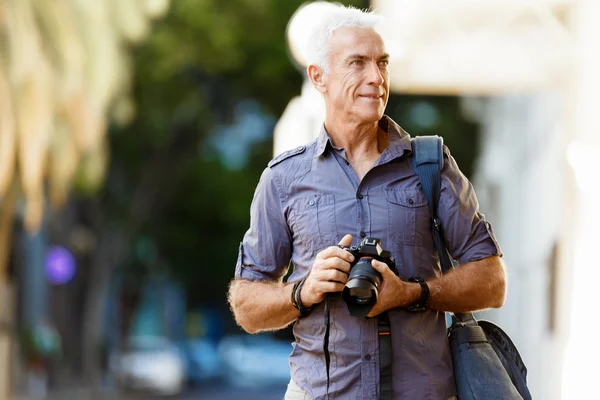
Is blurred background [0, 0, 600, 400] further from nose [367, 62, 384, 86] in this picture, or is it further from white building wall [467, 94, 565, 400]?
nose [367, 62, 384, 86]

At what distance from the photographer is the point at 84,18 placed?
1742 cm

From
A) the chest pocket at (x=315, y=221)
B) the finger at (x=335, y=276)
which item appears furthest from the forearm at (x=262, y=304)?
the finger at (x=335, y=276)

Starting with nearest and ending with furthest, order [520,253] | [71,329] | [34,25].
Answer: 1. [34,25]
2. [520,253]
3. [71,329]

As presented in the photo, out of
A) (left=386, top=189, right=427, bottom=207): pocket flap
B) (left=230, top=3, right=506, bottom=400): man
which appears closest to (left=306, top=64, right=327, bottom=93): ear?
(left=230, top=3, right=506, bottom=400): man

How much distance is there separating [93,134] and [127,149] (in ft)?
35.4

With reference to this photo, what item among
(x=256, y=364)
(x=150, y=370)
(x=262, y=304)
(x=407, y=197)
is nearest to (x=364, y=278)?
(x=407, y=197)

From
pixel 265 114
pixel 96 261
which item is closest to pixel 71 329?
pixel 96 261

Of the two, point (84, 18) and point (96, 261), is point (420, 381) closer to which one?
point (84, 18)

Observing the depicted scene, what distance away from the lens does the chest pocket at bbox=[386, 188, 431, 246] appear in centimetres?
332

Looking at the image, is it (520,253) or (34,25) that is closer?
(34,25)

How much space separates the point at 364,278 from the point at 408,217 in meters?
0.34

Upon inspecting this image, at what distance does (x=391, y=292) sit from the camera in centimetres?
317

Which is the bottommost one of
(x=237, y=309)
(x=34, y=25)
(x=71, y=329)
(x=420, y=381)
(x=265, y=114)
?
(x=420, y=381)

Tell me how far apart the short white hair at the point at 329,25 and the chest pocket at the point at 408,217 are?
0.46m
